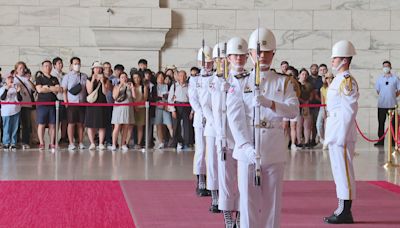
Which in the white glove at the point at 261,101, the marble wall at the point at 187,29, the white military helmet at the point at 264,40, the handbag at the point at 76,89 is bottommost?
the white glove at the point at 261,101

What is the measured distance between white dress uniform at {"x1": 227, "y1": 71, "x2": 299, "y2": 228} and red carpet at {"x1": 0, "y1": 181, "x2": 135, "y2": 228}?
2.26 m

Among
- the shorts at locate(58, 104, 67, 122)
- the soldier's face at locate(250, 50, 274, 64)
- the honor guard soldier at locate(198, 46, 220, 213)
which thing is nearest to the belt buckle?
the soldier's face at locate(250, 50, 274, 64)

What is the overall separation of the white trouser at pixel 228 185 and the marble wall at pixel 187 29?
12014 mm

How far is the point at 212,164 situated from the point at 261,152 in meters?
3.38

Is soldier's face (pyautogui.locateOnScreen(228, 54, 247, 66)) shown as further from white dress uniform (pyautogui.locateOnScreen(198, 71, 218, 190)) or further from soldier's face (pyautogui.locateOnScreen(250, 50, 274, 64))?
soldier's face (pyautogui.locateOnScreen(250, 50, 274, 64))

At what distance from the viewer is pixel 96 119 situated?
17.1 metres

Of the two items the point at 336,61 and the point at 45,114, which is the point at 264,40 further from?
the point at 45,114

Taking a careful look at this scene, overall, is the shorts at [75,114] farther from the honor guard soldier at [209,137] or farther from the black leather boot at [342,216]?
the black leather boot at [342,216]

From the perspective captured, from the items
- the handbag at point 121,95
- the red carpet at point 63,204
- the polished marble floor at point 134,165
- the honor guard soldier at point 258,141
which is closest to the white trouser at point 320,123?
the polished marble floor at point 134,165

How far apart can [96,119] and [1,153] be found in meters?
2.06

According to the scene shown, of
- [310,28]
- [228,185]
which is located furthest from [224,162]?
[310,28]

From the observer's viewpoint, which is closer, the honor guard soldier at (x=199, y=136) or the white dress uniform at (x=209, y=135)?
the white dress uniform at (x=209, y=135)

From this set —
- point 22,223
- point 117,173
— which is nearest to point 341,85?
point 22,223

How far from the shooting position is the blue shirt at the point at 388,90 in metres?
19.3
